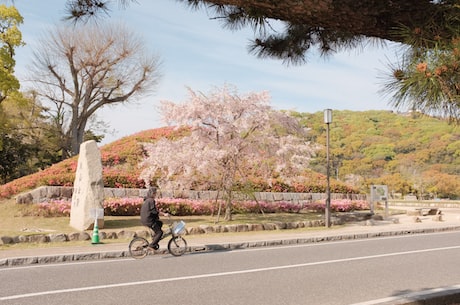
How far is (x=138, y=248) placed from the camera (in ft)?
30.4

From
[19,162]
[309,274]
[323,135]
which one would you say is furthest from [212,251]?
[323,135]

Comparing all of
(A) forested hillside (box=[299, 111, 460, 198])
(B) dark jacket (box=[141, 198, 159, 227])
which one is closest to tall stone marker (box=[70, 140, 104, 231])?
(B) dark jacket (box=[141, 198, 159, 227])

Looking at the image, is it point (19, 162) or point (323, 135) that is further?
point (323, 135)

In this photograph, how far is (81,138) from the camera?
30.7 meters

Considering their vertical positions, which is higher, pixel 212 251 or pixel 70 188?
pixel 70 188

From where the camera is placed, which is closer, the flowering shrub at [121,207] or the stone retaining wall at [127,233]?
the stone retaining wall at [127,233]

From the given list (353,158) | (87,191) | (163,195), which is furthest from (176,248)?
(353,158)

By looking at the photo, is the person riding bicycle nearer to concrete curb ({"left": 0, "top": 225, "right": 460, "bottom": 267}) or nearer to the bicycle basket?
the bicycle basket

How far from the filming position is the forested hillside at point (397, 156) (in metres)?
48.2

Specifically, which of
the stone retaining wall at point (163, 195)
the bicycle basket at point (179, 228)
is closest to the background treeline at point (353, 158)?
the stone retaining wall at point (163, 195)

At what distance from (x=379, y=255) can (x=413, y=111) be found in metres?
7.56

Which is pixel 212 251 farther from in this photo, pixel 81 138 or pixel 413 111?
pixel 81 138

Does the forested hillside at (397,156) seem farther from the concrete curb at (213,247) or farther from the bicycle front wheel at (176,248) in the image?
the bicycle front wheel at (176,248)

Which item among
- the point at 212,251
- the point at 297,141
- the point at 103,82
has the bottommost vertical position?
the point at 212,251
